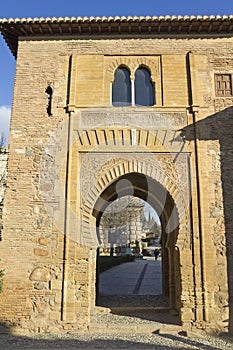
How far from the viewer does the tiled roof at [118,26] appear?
8461 mm

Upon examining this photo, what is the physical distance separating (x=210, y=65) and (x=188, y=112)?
1.48 metres

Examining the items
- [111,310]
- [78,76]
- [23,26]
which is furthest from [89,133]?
[111,310]

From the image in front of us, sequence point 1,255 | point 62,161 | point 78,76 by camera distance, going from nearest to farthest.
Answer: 1. point 1,255
2. point 62,161
3. point 78,76

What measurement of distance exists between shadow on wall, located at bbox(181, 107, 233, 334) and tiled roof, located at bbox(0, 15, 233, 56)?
89.9 inches

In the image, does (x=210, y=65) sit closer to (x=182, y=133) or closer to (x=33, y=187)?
(x=182, y=133)

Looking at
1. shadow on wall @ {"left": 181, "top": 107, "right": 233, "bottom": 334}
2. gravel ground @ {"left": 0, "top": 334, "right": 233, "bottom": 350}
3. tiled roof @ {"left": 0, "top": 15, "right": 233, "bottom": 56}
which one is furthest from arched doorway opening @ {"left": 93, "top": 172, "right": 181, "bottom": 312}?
tiled roof @ {"left": 0, "top": 15, "right": 233, "bottom": 56}

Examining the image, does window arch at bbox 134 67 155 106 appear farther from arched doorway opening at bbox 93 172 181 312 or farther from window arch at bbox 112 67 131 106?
arched doorway opening at bbox 93 172 181 312

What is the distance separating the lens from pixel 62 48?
8906 mm

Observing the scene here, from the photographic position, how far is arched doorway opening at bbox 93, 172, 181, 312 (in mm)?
8461

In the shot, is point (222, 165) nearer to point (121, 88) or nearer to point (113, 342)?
point (121, 88)

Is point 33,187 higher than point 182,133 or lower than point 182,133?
lower

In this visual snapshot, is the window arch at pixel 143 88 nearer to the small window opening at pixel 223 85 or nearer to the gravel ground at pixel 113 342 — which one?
the small window opening at pixel 223 85

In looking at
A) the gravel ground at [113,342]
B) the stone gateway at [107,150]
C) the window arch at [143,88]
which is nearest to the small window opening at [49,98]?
the stone gateway at [107,150]

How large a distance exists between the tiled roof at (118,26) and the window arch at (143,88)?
1.07 m
